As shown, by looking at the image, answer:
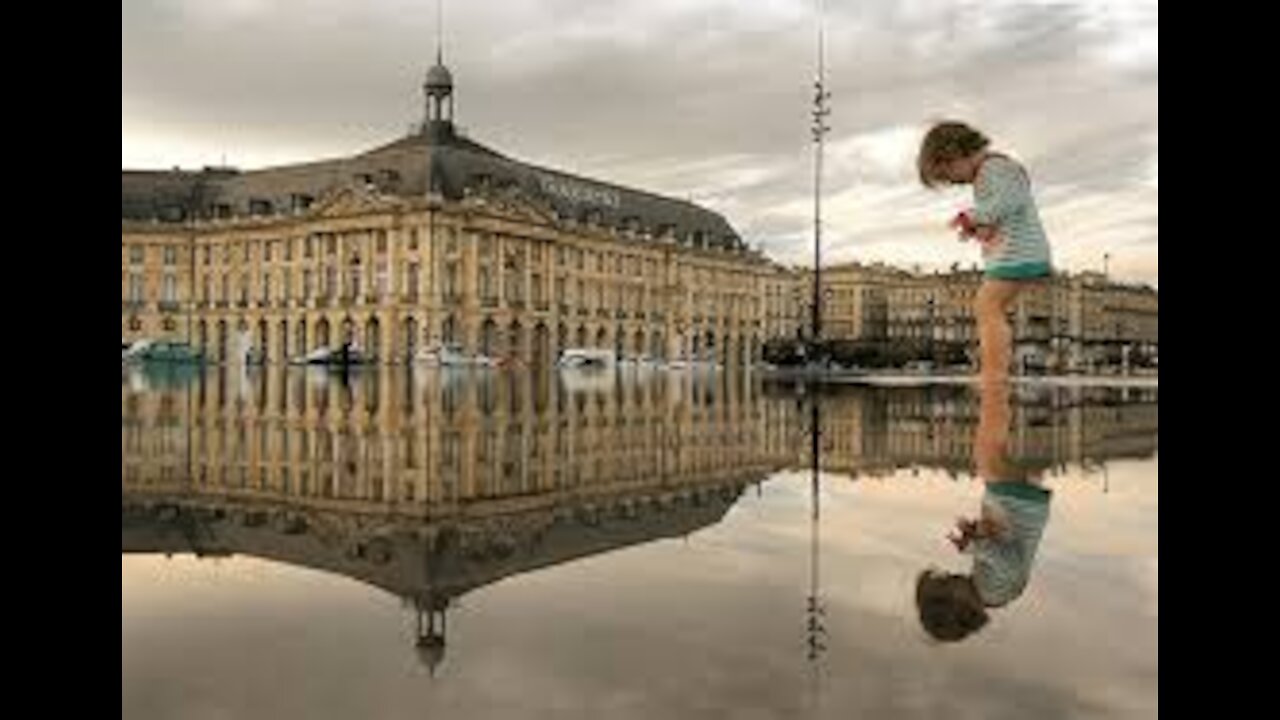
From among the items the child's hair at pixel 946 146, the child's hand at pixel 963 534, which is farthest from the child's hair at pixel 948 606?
the child's hair at pixel 946 146

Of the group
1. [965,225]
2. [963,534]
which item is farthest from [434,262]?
[963,534]

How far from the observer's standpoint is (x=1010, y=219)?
11.2 metres

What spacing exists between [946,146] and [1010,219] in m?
0.94

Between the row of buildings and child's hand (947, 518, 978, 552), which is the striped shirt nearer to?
child's hand (947, 518, 978, 552)

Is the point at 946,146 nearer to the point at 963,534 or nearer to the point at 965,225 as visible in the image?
the point at 965,225

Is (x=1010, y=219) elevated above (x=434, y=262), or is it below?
below

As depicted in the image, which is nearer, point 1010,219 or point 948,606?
point 948,606

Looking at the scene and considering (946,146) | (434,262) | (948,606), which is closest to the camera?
(948,606)

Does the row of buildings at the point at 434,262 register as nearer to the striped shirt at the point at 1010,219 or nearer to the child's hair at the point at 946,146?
the striped shirt at the point at 1010,219

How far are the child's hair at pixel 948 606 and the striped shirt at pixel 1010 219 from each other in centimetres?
677

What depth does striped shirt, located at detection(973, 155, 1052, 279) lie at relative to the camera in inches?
430
